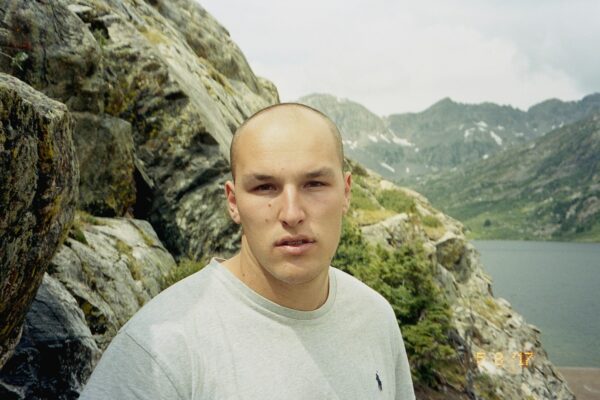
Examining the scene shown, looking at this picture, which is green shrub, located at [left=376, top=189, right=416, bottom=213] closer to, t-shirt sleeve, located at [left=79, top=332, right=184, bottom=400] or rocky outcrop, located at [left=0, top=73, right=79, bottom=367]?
rocky outcrop, located at [left=0, top=73, right=79, bottom=367]

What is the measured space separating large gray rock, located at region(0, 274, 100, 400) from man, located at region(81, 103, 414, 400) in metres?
4.05

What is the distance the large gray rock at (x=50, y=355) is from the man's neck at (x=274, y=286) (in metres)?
4.13

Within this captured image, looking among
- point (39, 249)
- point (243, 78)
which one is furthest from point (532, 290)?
point (39, 249)

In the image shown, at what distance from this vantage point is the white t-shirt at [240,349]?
2643 mm

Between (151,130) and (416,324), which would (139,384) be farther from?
(416,324)

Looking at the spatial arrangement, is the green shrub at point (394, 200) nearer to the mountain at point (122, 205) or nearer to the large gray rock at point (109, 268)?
the mountain at point (122, 205)

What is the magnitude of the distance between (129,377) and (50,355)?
4.54 meters

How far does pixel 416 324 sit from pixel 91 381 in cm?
3215

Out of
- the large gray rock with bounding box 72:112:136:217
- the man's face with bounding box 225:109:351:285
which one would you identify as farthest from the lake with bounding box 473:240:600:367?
the man's face with bounding box 225:109:351:285

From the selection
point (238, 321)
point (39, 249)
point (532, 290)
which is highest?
point (238, 321)

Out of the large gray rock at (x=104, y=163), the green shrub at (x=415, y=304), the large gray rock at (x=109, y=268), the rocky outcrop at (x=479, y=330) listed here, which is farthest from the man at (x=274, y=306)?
the rocky outcrop at (x=479, y=330)

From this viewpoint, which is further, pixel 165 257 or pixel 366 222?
pixel 366 222

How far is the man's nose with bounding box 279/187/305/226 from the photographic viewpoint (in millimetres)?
3164

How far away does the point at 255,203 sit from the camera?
3258 mm
